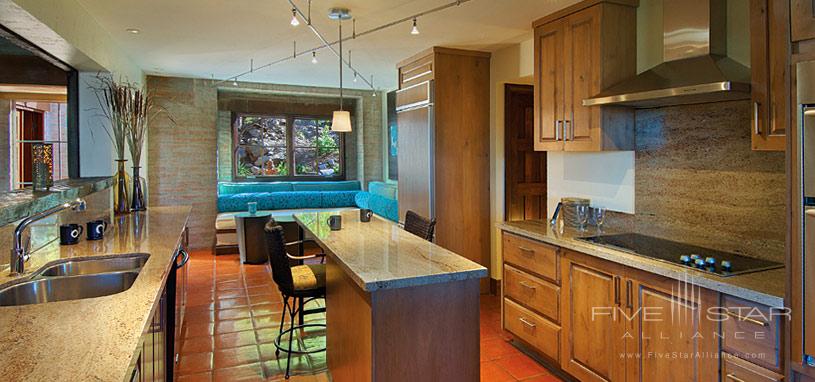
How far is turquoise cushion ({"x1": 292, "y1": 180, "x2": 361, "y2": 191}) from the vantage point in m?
7.50

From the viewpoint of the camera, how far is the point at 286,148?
24.7ft

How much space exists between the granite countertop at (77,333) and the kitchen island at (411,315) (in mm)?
759

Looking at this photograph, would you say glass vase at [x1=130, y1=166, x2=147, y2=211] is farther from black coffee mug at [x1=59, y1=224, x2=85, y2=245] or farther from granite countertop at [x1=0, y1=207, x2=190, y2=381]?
granite countertop at [x1=0, y1=207, x2=190, y2=381]

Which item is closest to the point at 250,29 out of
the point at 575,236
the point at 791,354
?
the point at 575,236

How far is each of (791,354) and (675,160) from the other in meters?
1.38

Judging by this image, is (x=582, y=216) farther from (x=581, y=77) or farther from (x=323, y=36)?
(x=323, y=36)

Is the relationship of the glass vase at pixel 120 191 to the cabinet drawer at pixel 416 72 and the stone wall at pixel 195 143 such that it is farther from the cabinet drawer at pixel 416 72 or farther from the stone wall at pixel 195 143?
the stone wall at pixel 195 143

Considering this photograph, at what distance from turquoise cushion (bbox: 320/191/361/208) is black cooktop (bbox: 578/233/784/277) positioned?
16.8ft

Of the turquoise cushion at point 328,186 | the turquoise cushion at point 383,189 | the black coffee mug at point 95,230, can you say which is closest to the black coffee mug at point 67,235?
the black coffee mug at point 95,230

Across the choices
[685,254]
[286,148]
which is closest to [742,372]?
[685,254]

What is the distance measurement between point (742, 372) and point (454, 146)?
3003mm

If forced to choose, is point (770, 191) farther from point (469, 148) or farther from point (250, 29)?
point (250, 29)

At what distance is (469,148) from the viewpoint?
15.0 ft

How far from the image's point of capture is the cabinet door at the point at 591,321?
2412 mm
